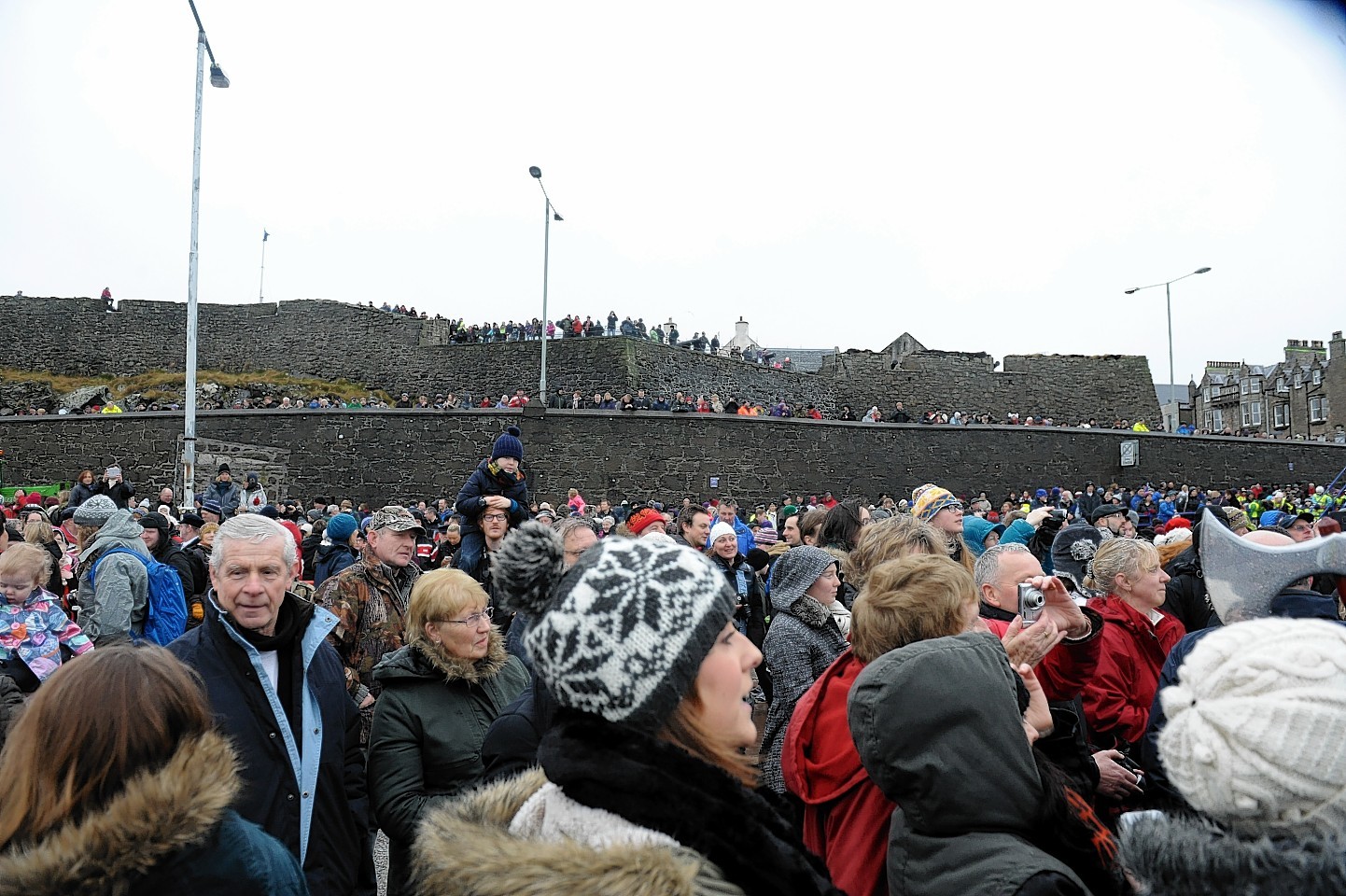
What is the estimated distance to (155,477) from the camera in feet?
87.4

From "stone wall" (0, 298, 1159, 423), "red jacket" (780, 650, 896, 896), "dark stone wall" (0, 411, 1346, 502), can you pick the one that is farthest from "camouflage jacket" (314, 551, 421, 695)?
"stone wall" (0, 298, 1159, 423)

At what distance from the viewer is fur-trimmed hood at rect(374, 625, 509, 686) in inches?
134

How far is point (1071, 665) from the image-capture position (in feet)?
10.4

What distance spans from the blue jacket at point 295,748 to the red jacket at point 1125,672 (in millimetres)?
2598

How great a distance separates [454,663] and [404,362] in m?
36.0

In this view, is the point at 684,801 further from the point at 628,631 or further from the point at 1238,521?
the point at 1238,521

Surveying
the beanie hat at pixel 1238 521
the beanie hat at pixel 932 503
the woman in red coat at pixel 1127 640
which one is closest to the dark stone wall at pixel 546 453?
the beanie hat at pixel 1238 521

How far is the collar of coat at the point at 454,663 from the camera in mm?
3449

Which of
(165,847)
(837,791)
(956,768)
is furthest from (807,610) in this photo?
(165,847)

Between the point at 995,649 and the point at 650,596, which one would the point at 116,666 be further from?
the point at 995,649

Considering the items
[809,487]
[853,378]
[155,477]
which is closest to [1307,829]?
[809,487]

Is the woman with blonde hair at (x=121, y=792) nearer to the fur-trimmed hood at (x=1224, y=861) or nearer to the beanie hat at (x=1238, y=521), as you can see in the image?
the fur-trimmed hood at (x=1224, y=861)

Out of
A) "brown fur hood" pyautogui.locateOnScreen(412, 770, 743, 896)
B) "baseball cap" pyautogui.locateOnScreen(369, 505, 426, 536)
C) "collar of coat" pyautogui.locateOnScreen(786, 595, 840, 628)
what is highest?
"baseball cap" pyautogui.locateOnScreen(369, 505, 426, 536)

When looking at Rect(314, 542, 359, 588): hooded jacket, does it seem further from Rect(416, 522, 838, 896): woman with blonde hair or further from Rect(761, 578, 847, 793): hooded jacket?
Rect(416, 522, 838, 896): woman with blonde hair
